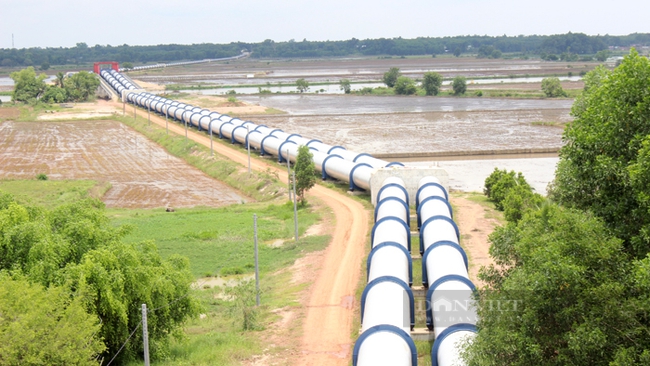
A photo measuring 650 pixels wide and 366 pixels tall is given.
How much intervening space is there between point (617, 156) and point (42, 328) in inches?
474

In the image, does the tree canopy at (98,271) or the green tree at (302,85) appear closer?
the tree canopy at (98,271)

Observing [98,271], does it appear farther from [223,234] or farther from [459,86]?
[459,86]

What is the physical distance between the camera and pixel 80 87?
4360 inches

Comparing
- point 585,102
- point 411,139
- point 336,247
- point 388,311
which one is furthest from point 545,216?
point 411,139

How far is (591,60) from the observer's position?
19712 cm

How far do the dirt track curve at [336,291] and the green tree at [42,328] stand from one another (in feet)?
20.8

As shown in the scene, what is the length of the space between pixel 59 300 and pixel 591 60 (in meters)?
200

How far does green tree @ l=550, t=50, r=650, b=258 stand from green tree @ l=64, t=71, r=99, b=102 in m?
103

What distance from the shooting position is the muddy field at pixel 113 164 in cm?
4631

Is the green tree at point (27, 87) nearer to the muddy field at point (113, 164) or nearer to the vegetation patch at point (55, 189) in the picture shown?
the muddy field at point (113, 164)

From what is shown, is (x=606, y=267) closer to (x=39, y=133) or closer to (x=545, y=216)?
(x=545, y=216)

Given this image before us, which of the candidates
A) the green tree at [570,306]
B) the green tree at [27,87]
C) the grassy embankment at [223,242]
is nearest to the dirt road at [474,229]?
the grassy embankment at [223,242]

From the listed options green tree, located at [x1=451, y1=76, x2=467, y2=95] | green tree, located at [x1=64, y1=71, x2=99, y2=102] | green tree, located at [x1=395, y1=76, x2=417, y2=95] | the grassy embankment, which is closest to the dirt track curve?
the grassy embankment

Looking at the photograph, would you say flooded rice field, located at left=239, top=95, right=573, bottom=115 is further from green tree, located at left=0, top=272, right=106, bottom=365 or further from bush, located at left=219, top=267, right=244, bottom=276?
green tree, located at left=0, top=272, right=106, bottom=365
